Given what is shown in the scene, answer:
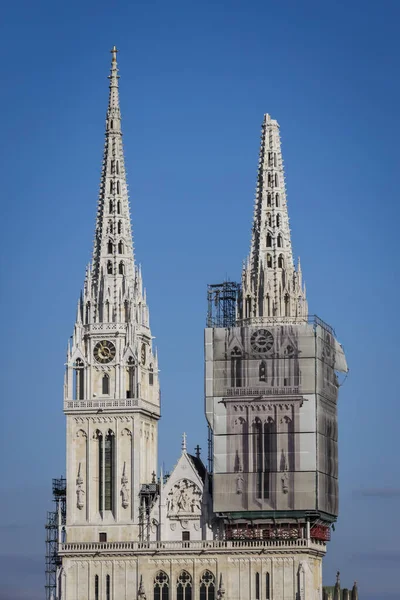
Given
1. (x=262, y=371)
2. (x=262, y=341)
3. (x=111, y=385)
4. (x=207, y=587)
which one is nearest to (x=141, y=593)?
(x=207, y=587)

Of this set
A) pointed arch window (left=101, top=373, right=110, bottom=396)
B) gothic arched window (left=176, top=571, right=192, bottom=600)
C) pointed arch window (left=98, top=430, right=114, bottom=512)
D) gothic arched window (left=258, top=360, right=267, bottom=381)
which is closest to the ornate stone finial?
gothic arched window (left=176, top=571, right=192, bottom=600)

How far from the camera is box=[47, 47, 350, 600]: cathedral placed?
12762 cm

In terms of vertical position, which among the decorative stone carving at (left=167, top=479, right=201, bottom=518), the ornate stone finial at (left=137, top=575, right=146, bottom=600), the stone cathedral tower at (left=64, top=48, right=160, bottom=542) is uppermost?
the stone cathedral tower at (left=64, top=48, right=160, bottom=542)

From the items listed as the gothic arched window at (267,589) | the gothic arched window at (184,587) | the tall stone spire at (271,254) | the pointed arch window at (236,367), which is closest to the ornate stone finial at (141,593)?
the gothic arched window at (184,587)

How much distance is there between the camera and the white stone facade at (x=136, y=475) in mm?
127750

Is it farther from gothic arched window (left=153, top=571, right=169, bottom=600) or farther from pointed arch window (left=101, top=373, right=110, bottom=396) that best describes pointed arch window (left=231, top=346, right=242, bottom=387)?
gothic arched window (left=153, top=571, right=169, bottom=600)

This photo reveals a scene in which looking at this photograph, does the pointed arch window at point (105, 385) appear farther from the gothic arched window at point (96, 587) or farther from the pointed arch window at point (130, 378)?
the gothic arched window at point (96, 587)

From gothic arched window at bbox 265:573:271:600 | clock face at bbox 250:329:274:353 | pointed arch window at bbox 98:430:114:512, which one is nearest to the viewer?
gothic arched window at bbox 265:573:271:600

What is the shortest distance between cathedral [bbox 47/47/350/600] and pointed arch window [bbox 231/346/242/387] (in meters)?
0.06

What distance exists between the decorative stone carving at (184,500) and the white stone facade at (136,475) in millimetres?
59

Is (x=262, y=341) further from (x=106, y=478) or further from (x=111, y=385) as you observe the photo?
(x=106, y=478)

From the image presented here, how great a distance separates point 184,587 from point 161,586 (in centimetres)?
139

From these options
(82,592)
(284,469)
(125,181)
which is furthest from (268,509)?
(125,181)

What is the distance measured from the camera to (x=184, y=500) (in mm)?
130000
